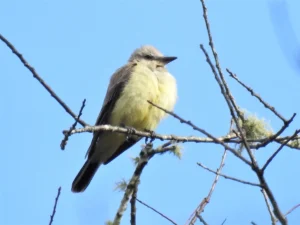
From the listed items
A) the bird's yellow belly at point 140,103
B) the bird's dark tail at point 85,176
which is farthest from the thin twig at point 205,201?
the bird's dark tail at point 85,176

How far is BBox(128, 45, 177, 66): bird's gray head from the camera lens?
26.8 feet

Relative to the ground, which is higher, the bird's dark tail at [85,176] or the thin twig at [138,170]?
the bird's dark tail at [85,176]

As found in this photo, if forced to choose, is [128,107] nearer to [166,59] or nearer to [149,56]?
[166,59]

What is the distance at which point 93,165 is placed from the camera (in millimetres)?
7598

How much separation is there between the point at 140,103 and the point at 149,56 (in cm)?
145

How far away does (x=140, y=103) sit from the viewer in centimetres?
703

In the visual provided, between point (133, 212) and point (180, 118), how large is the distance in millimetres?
591

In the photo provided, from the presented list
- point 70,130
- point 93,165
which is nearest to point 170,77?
point 93,165

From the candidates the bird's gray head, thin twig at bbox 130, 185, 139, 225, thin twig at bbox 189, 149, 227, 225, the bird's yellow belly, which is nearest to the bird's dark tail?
the bird's yellow belly

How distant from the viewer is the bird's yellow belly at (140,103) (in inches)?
277

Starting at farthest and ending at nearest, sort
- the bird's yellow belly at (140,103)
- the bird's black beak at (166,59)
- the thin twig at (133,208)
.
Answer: the bird's black beak at (166,59)
the bird's yellow belly at (140,103)
the thin twig at (133,208)

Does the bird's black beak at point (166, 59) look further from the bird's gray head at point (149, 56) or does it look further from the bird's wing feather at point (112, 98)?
the bird's wing feather at point (112, 98)

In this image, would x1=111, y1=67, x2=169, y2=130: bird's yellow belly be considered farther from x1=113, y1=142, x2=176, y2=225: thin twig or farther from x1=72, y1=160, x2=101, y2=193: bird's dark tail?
x1=113, y1=142, x2=176, y2=225: thin twig

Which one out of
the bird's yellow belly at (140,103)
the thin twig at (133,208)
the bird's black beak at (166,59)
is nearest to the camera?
the thin twig at (133,208)
